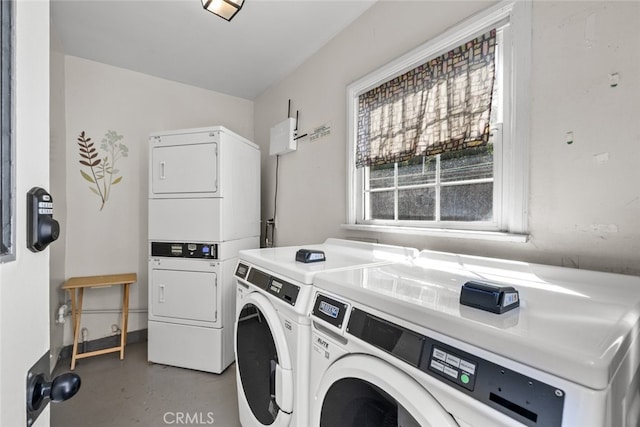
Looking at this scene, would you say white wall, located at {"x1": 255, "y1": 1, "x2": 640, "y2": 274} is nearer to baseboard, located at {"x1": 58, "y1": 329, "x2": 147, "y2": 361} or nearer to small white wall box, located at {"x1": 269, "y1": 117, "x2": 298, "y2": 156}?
small white wall box, located at {"x1": 269, "y1": 117, "x2": 298, "y2": 156}

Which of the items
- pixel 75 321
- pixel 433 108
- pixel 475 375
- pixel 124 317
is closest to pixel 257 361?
pixel 475 375

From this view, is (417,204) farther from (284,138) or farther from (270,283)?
(284,138)

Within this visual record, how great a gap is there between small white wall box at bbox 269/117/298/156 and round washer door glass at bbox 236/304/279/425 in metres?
1.71

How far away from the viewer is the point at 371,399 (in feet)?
2.53

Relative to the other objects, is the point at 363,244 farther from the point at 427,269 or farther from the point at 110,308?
the point at 110,308

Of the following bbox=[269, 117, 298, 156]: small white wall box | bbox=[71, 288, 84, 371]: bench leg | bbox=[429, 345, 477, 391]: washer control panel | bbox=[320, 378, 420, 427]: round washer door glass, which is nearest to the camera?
bbox=[429, 345, 477, 391]: washer control panel

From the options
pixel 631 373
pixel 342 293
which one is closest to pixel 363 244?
pixel 342 293

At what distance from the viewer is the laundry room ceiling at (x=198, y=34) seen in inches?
77.2

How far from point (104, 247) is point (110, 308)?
623mm

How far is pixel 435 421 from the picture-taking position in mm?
580

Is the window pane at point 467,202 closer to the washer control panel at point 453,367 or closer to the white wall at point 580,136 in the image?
the white wall at point 580,136

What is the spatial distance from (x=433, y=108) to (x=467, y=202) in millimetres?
551

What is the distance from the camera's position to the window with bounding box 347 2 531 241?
47.1 inches

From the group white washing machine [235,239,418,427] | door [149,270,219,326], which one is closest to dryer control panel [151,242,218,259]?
door [149,270,219,326]
